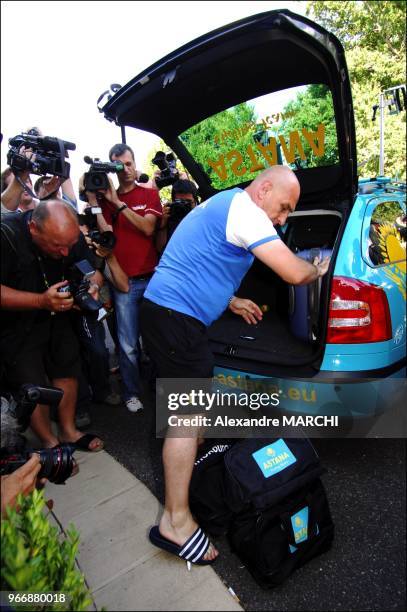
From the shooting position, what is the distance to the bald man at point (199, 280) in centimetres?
175

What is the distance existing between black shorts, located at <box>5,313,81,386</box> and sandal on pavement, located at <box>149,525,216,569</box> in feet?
3.95

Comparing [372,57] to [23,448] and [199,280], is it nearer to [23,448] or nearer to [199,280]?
[199,280]

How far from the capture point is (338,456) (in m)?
2.45

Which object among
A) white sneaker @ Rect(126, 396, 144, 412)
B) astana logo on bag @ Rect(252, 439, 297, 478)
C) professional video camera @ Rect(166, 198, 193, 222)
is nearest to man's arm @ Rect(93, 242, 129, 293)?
professional video camera @ Rect(166, 198, 193, 222)

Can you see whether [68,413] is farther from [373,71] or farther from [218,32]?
[373,71]

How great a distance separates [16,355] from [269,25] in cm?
225

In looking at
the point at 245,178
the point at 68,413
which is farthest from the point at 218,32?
the point at 68,413

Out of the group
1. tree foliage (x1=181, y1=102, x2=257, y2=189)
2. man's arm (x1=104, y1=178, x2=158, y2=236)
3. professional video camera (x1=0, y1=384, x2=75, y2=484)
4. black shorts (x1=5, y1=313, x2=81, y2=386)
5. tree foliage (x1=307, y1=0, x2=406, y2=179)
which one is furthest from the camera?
tree foliage (x1=307, y1=0, x2=406, y2=179)

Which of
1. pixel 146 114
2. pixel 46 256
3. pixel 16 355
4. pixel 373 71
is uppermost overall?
pixel 373 71

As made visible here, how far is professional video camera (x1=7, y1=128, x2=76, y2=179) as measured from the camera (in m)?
2.66

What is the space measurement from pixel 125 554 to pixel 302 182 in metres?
2.57

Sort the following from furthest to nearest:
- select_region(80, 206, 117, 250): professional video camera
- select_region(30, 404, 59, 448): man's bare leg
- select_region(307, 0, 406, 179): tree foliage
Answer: select_region(307, 0, 406, 179): tree foliage
select_region(80, 206, 117, 250): professional video camera
select_region(30, 404, 59, 448): man's bare leg

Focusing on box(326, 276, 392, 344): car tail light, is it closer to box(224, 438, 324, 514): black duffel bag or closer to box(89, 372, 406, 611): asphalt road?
box(224, 438, 324, 514): black duffel bag

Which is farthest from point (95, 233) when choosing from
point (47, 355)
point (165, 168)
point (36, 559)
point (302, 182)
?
point (36, 559)
